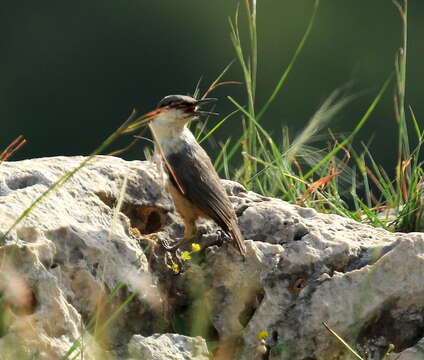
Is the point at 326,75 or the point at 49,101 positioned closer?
the point at 49,101

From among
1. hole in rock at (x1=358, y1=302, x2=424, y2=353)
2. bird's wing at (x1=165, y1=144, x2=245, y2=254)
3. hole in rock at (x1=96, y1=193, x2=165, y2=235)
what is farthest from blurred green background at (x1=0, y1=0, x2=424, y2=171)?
hole in rock at (x1=358, y1=302, x2=424, y2=353)

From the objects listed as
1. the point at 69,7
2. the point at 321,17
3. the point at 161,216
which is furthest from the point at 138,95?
the point at 161,216

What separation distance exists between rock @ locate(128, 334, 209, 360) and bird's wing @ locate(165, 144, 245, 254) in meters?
0.51

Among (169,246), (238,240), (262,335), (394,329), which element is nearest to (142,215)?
(169,246)

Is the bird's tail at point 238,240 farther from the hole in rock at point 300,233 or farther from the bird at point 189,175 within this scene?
the hole in rock at point 300,233

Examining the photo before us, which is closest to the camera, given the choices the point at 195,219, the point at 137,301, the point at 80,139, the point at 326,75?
the point at 137,301

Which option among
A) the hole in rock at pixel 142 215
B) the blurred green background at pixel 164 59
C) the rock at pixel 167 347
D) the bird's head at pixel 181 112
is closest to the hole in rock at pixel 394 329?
the rock at pixel 167 347

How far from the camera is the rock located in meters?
4.03

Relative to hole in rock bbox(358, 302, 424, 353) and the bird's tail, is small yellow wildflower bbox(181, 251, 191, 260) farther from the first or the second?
hole in rock bbox(358, 302, 424, 353)

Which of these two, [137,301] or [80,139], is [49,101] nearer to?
[80,139]

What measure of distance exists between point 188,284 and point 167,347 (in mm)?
449

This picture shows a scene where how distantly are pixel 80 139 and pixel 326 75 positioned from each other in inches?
244

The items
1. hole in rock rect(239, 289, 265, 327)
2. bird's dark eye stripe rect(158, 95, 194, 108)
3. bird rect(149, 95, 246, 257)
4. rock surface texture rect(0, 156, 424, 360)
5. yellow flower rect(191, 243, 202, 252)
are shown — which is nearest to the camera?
rock surface texture rect(0, 156, 424, 360)

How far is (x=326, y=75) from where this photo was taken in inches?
913
